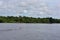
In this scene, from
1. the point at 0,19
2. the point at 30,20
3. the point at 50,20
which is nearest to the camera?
the point at 0,19

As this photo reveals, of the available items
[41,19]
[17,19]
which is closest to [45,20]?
[41,19]

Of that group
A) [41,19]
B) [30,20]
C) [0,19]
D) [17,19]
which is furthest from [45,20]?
[0,19]

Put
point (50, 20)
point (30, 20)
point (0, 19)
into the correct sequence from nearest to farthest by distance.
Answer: point (0, 19), point (30, 20), point (50, 20)

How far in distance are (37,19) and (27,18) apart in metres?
8.13

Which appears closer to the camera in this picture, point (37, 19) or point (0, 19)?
point (0, 19)

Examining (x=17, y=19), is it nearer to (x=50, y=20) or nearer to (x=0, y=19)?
(x=0, y=19)

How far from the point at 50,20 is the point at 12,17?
3228cm

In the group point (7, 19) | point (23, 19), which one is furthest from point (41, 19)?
point (7, 19)

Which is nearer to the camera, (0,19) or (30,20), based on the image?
(0,19)

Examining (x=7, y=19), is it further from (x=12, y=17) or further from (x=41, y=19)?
(x=41, y=19)

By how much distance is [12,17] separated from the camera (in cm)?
13012

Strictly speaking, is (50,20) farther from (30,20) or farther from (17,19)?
(17,19)

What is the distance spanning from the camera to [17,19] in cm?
12506

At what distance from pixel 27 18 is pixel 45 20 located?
15327 mm
